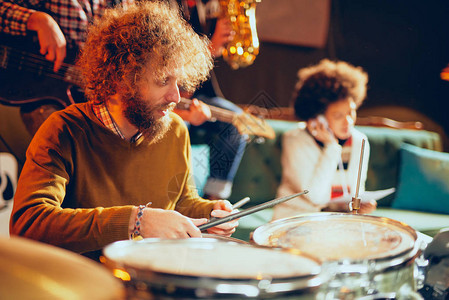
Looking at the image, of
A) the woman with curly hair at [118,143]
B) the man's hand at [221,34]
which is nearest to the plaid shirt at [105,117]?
the woman with curly hair at [118,143]

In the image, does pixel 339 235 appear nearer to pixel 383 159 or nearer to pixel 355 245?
pixel 355 245

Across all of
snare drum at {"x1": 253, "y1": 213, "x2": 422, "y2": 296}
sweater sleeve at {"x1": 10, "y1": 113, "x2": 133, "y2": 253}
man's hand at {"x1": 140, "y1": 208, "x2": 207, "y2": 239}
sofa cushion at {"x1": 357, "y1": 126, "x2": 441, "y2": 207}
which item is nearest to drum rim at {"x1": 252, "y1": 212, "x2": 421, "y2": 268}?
snare drum at {"x1": 253, "y1": 213, "x2": 422, "y2": 296}

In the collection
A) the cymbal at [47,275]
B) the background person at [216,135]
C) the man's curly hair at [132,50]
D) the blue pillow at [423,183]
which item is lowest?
the blue pillow at [423,183]

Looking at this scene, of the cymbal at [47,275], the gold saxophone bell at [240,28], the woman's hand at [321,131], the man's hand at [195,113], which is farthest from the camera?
the gold saxophone bell at [240,28]

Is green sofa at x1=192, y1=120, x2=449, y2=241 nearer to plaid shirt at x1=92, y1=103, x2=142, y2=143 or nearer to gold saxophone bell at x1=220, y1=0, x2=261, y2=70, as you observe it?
gold saxophone bell at x1=220, y1=0, x2=261, y2=70

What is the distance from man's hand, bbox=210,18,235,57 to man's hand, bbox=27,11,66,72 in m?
0.90

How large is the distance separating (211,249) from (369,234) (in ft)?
1.44

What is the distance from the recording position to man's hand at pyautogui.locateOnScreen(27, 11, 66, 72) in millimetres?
1905

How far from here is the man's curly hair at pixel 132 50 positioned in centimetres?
146

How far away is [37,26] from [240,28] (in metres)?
1.20

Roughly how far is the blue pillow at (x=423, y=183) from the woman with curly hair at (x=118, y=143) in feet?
5.77

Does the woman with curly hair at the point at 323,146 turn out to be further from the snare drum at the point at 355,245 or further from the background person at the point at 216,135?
the snare drum at the point at 355,245

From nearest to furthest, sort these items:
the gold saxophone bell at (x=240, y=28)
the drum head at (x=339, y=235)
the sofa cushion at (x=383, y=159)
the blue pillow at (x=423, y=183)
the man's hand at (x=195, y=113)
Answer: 1. the drum head at (x=339, y=235)
2. the man's hand at (x=195, y=113)
3. the gold saxophone bell at (x=240, y=28)
4. the blue pillow at (x=423, y=183)
5. the sofa cushion at (x=383, y=159)

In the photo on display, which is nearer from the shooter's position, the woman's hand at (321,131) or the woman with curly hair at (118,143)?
the woman with curly hair at (118,143)
